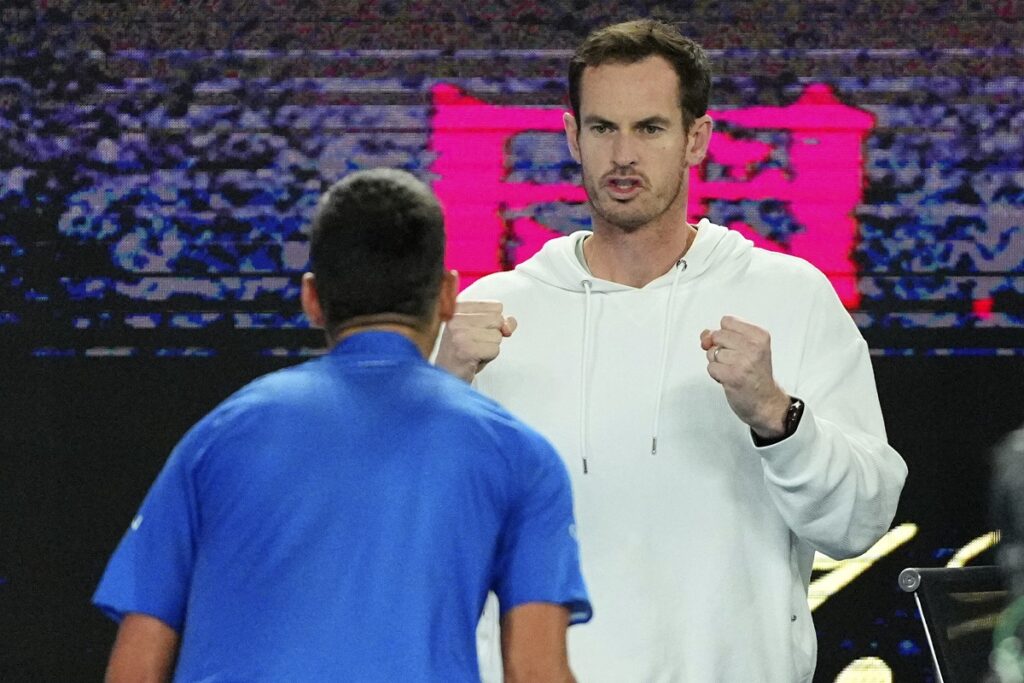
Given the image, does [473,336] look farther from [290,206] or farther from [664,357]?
[290,206]

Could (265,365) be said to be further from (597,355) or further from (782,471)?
(782,471)

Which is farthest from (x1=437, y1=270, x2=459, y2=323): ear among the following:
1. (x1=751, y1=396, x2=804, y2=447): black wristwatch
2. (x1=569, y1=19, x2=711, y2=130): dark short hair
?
(x1=569, y1=19, x2=711, y2=130): dark short hair

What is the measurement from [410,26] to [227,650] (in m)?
2.21

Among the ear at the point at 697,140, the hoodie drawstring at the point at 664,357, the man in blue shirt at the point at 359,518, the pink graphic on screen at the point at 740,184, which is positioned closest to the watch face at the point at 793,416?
the hoodie drawstring at the point at 664,357

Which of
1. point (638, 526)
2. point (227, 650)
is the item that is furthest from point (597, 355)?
point (227, 650)

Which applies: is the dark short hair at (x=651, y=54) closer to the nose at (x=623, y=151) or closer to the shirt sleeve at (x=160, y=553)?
the nose at (x=623, y=151)

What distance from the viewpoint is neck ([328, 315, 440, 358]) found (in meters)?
1.49

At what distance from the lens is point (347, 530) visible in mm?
1380

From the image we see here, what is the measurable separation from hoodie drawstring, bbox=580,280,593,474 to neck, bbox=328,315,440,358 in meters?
0.78

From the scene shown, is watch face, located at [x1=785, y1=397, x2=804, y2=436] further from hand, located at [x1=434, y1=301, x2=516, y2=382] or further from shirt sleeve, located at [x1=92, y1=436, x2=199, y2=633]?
shirt sleeve, located at [x1=92, y1=436, x2=199, y2=633]

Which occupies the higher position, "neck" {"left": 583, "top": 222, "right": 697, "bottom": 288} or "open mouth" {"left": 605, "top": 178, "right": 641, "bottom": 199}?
"open mouth" {"left": 605, "top": 178, "right": 641, "bottom": 199}

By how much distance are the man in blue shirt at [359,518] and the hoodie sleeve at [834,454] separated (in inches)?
26.7

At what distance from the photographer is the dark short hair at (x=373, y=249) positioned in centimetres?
147

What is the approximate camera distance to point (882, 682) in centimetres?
340
